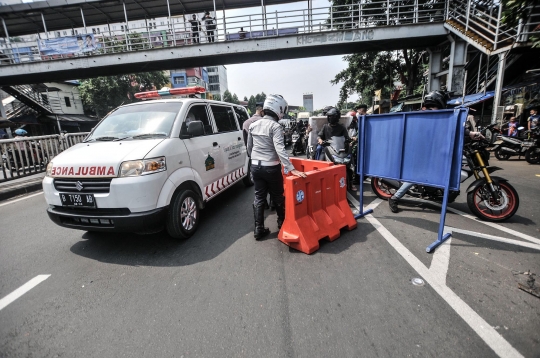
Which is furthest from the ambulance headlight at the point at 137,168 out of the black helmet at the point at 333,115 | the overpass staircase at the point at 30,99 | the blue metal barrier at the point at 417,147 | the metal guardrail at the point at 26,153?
the overpass staircase at the point at 30,99

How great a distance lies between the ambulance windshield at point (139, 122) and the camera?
3.74 metres

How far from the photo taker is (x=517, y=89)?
40.3 ft

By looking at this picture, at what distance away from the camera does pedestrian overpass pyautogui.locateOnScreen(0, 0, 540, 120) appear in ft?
44.1

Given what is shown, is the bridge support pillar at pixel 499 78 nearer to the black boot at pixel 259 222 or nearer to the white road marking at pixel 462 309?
the white road marking at pixel 462 309

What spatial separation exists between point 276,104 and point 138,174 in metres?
2.02

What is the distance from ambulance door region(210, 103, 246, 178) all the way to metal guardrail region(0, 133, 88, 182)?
6.75 meters

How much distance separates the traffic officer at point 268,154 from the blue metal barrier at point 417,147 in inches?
60.8

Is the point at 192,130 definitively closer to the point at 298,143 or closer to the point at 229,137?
the point at 229,137

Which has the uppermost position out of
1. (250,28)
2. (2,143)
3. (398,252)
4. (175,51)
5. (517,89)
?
(250,28)

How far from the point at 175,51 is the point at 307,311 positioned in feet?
55.6

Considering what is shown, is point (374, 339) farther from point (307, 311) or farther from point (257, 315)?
point (257, 315)

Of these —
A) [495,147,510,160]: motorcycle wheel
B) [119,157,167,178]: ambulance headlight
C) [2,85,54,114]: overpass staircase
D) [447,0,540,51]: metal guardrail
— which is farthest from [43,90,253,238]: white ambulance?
[2,85,54,114]: overpass staircase

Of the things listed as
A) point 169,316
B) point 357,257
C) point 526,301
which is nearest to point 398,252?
point 357,257

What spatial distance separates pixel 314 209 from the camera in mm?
3576
